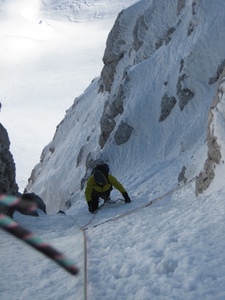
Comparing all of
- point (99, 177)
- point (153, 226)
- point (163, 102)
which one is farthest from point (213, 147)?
point (163, 102)

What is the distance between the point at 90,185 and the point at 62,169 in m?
27.2

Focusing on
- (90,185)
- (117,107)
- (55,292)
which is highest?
(117,107)

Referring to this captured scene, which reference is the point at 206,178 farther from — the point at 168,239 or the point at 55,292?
the point at 55,292

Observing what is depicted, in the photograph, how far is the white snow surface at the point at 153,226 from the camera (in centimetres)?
588

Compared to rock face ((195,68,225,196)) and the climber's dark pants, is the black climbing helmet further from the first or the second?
rock face ((195,68,225,196))

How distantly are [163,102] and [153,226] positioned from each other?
1785 cm

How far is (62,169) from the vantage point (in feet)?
136

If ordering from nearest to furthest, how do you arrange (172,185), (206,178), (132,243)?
(132,243), (206,178), (172,185)

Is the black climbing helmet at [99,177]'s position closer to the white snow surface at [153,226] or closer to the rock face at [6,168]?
the white snow surface at [153,226]

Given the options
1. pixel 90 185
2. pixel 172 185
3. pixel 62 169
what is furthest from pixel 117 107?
pixel 90 185

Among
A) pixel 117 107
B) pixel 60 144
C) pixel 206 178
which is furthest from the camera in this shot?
pixel 60 144

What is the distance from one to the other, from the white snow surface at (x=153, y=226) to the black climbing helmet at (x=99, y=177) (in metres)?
0.93

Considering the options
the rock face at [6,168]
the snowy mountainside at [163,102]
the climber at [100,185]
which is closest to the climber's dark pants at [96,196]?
the climber at [100,185]

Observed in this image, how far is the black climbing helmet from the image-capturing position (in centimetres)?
1381
